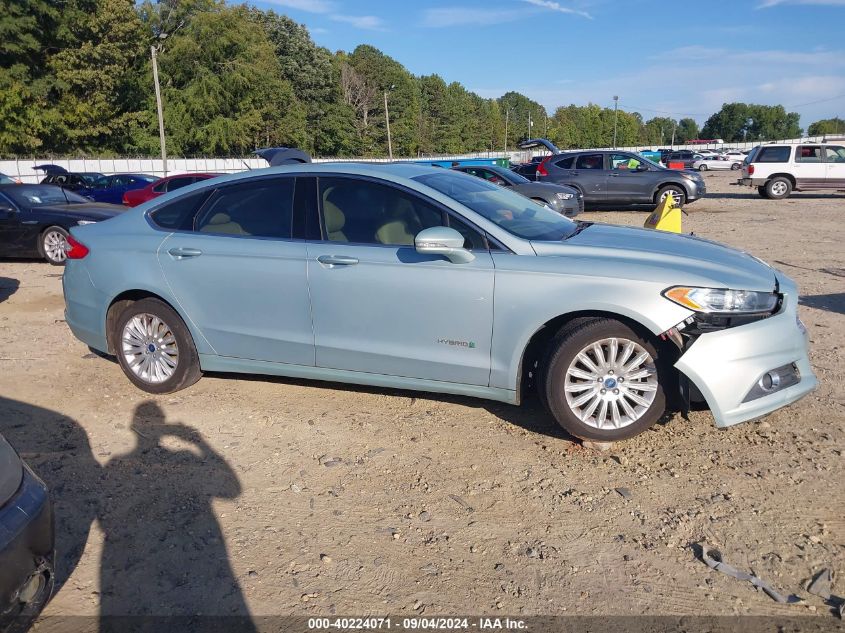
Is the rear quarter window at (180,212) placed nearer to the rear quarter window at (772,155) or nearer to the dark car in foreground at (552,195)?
the dark car in foreground at (552,195)

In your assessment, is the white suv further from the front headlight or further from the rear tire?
the front headlight

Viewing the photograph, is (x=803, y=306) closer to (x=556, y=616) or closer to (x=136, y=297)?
(x=556, y=616)

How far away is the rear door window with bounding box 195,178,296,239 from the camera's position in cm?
462

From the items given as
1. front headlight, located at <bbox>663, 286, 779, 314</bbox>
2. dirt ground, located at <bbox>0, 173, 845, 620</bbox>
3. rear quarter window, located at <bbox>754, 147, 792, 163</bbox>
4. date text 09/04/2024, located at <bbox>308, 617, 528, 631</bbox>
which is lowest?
date text 09/04/2024, located at <bbox>308, 617, 528, 631</bbox>

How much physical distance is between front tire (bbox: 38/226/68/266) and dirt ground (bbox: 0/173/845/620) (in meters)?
6.24

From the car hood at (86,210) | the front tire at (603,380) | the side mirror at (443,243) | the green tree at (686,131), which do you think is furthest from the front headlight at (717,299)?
the green tree at (686,131)

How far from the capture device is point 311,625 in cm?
265

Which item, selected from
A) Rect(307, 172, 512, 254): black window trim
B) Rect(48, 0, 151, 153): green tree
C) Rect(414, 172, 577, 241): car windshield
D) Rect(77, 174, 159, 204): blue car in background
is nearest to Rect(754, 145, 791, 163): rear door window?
Rect(77, 174, 159, 204): blue car in background

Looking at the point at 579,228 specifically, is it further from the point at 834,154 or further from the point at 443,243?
the point at 834,154

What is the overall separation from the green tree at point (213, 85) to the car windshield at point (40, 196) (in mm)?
48334

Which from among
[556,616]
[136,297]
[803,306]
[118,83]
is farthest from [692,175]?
[118,83]

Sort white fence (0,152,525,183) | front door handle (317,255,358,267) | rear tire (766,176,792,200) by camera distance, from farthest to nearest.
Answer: white fence (0,152,525,183), rear tire (766,176,792,200), front door handle (317,255,358,267)

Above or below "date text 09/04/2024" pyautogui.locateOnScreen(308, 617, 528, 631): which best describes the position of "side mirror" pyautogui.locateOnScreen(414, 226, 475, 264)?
above

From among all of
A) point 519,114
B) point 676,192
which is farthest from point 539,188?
point 519,114
